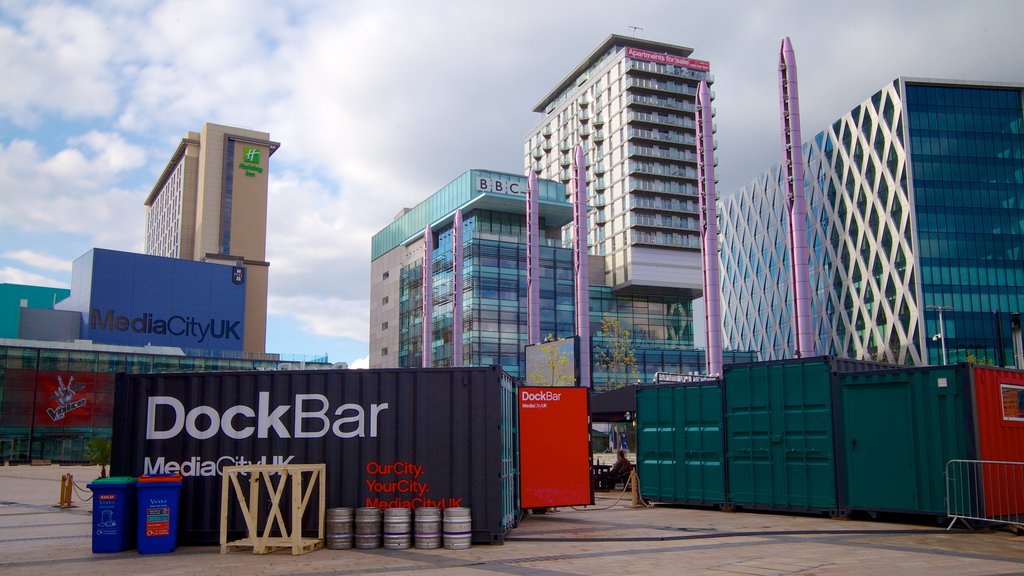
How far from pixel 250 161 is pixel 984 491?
13106 cm

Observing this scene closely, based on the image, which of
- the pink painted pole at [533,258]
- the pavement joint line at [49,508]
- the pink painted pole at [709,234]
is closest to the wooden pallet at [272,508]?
the pavement joint line at [49,508]

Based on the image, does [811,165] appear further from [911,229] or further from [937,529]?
[937,529]

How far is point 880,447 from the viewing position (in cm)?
1744

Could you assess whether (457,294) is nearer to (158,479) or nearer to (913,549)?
(158,479)

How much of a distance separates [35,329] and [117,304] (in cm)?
954

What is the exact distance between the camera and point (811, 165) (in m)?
107

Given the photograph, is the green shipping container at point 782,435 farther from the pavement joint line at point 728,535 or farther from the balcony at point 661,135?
the balcony at point 661,135

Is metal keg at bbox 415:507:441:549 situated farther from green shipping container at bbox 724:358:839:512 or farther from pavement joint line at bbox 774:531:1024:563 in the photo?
green shipping container at bbox 724:358:839:512

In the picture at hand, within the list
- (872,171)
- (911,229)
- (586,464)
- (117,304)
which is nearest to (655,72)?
(872,171)

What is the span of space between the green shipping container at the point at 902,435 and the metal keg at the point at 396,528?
9.73 m

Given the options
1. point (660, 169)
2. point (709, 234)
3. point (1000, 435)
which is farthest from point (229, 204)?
point (1000, 435)

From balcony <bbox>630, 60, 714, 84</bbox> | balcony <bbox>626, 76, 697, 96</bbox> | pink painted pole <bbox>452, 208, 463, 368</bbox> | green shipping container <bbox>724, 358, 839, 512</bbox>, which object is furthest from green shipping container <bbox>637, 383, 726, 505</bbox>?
balcony <bbox>630, 60, 714, 84</bbox>

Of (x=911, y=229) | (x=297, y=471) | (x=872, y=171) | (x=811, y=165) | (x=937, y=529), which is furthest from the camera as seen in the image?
(x=811, y=165)

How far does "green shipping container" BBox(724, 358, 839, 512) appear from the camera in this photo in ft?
60.4
